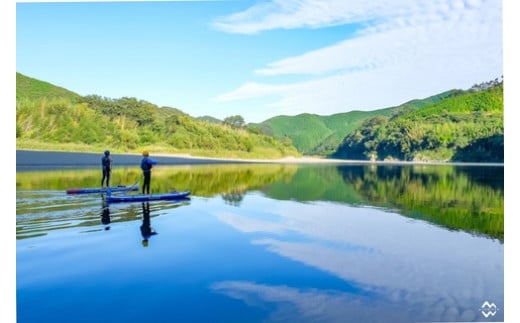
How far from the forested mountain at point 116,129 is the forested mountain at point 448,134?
50.8 ft

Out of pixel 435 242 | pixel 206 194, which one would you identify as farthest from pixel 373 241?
pixel 206 194

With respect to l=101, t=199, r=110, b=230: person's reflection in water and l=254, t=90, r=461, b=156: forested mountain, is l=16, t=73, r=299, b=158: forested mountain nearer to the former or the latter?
l=101, t=199, r=110, b=230: person's reflection in water

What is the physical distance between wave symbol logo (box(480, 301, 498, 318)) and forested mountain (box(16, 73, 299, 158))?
13061 mm

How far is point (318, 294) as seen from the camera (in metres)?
6.08

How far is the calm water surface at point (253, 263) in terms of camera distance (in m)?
5.63

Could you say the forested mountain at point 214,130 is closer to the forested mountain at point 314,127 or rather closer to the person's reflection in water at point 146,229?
the person's reflection in water at point 146,229

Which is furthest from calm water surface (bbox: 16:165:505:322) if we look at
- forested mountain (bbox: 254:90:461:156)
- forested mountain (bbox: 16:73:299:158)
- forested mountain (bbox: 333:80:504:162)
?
forested mountain (bbox: 254:90:461:156)

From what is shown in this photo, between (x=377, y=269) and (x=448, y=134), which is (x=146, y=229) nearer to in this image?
(x=377, y=269)

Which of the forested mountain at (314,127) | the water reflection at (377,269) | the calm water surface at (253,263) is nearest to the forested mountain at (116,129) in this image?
the calm water surface at (253,263)

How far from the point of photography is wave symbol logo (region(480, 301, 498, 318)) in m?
5.94

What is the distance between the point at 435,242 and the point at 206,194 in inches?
392

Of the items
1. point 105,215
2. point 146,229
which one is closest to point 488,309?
point 146,229

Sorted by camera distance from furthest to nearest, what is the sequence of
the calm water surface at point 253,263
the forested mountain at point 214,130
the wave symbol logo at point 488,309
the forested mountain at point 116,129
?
the forested mountain at point 214,130 → the forested mountain at point 116,129 → the wave symbol logo at point 488,309 → the calm water surface at point 253,263

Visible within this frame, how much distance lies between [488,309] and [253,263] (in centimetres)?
358
